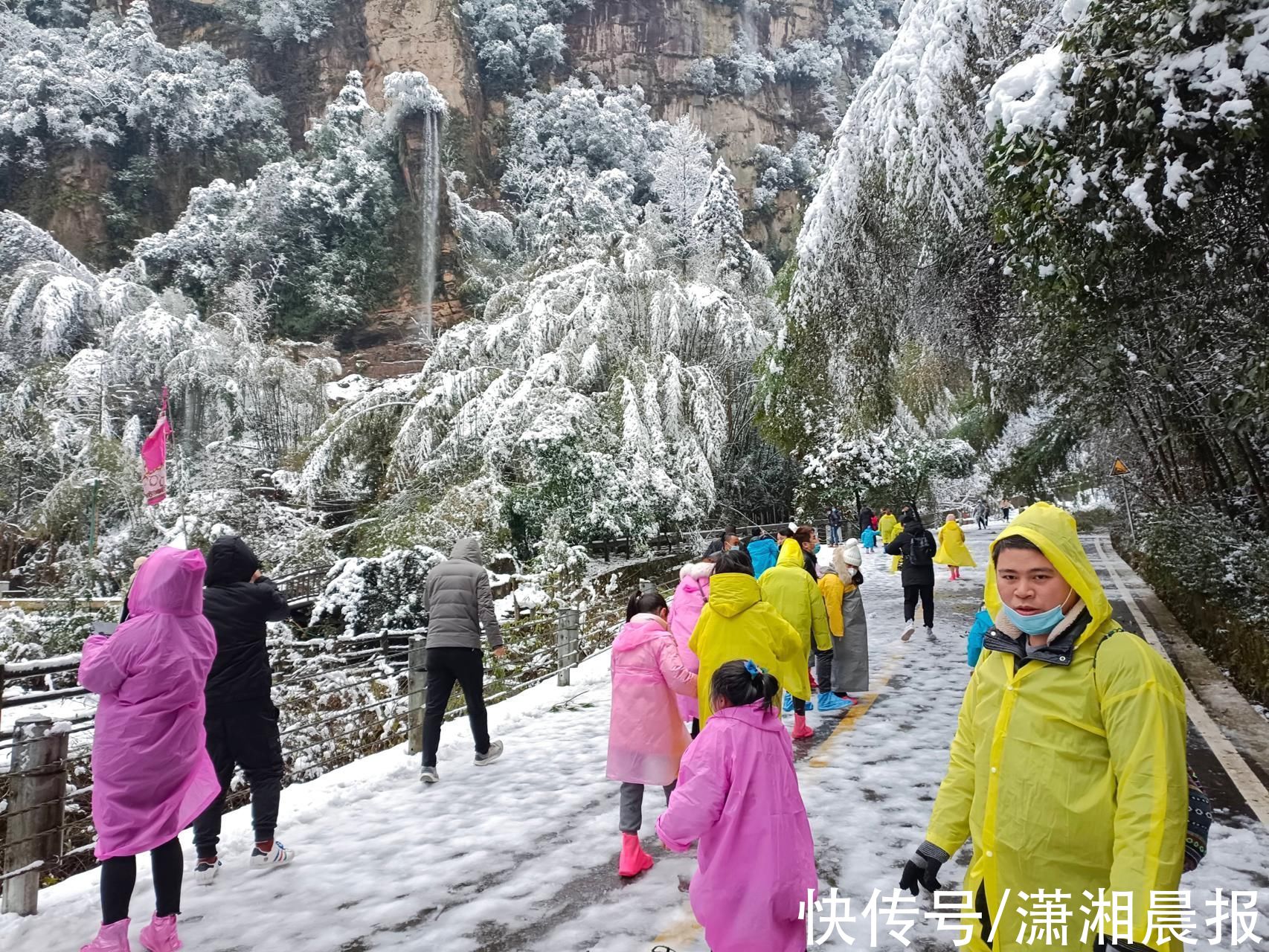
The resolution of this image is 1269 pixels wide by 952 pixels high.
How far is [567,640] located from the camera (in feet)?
29.9

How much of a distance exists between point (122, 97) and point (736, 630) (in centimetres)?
4827

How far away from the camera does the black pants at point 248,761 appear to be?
3957mm

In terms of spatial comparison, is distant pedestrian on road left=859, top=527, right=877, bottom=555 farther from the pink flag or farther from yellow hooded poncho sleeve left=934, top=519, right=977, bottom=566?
the pink flag

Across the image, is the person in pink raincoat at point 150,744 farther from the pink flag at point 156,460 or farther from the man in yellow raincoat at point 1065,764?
the pink flag at point 156,460

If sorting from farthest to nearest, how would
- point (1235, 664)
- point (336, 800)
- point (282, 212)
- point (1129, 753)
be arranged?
1. point (282, 212)
2. point (1235, 664)
3. point (336, 800)
4. point (1129, 753)

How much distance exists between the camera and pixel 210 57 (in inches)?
1721

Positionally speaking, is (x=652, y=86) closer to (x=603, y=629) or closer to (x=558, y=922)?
(x=603, y=629)

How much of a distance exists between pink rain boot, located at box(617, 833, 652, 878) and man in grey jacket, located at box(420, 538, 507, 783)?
1.99 meters

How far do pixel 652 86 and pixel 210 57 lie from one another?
27.9 metres

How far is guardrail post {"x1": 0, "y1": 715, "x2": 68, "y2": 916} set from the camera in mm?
→ 3598

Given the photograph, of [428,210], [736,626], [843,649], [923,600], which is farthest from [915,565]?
[428,210]

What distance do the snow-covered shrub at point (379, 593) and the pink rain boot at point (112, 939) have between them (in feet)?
29.2

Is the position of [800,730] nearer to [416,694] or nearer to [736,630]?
[736,630]

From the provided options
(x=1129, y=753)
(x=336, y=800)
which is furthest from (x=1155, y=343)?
(x=336, y=800)
